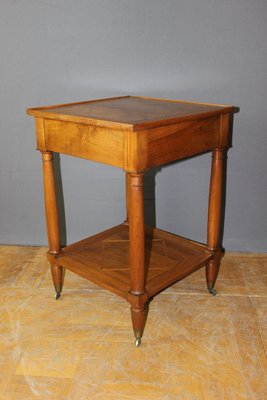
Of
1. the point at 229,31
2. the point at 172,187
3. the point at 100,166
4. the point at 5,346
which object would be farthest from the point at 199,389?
the point at 229,31

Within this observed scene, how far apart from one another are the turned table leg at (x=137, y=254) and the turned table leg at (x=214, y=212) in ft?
1.28

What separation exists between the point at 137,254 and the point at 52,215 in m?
0.44

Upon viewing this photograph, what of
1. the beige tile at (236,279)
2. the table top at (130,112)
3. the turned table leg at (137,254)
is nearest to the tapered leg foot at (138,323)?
the turned table leg at (137,254)

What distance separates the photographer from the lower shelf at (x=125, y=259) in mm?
1501

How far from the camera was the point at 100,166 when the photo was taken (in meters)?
2.03

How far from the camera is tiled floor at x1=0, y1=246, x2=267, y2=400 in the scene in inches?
50.1

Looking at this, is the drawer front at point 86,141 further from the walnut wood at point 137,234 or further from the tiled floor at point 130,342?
the tiled floor at point 130,342

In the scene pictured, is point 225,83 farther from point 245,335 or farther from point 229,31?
point 245,335

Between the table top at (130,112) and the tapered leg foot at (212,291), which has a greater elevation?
the table top at (130,112)

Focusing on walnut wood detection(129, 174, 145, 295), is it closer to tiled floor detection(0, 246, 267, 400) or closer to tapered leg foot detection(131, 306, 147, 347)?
tapered leg foot detection(131, 306, 147, 347)

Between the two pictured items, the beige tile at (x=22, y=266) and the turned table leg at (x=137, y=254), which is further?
the beige tile at (x=22, y=266)

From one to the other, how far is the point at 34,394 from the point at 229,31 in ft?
4.96

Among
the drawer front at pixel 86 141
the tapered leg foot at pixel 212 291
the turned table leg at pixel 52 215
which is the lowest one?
the tapered leg foot at pixel 212 291

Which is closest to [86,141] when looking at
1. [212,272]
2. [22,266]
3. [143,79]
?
[143,79]
